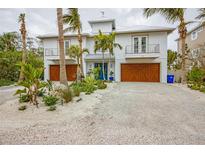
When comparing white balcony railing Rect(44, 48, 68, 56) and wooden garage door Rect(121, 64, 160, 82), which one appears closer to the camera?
wooden garage door Rect(121, 64, 160, 82)

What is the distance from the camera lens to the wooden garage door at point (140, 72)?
14.9 m

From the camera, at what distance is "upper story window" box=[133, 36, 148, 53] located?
49.3ft

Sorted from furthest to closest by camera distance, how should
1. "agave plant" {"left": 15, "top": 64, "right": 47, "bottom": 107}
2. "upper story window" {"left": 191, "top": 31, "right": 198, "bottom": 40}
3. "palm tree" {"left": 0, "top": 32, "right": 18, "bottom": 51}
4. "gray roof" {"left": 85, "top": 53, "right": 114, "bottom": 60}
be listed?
1. "palm tree" {"left": 0, "top": 32, "right": 18, "bottom": 51}
2. "upper story window" {"left": 191, "top": 31, "right": 198, "bottom": 40}
3. "gray roof" {"left": 85, "top": 53, "right": 114, "bottom": 60}
4. "agave plant" {"left": 15, "top": 64, "right": 47, "bottom": 107}

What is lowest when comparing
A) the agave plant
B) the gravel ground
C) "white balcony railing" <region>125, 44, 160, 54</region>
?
the gravel ground

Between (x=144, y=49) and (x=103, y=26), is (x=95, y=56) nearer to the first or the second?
(x=103, y=26)

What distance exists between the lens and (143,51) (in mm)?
15094

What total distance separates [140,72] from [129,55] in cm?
241

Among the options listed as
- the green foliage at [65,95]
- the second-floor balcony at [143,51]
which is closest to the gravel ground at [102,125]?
the green foliage at [65,95]

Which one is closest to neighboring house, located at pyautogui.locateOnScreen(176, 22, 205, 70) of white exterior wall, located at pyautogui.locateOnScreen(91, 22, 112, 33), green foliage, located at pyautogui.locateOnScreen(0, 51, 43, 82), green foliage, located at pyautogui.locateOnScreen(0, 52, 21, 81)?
white exterior wall, located at pyautogui.locateOnScreen(91, 22, 112, 33)

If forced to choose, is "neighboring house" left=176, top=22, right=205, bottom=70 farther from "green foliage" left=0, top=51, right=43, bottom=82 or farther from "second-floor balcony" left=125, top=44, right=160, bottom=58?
"green foliage" left=0, top=51, right=43, bottom=82

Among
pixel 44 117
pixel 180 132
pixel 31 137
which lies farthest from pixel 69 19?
pixel 180 132

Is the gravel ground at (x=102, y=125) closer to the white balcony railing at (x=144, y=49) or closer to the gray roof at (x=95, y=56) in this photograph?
the white balcony railing at (x=144, y=49)

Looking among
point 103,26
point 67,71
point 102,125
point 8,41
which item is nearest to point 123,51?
point 103,26

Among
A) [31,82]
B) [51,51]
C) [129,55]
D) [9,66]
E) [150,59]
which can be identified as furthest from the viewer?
[51,51]
